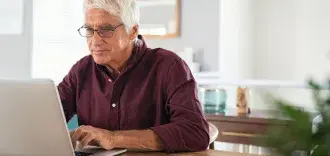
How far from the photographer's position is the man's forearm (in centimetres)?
137

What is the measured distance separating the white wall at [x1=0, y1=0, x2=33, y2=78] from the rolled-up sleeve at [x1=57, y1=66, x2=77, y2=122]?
1.63m

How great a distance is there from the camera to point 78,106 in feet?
5.70

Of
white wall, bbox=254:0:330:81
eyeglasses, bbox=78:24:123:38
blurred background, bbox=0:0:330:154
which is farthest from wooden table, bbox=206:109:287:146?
eyeglasses, bbox=78:24:123:38

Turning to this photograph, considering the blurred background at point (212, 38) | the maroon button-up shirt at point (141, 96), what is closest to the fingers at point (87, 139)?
the maroon button-up shirt at point (141, 96)

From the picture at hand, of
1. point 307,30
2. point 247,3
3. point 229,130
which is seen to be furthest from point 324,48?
point 229,130

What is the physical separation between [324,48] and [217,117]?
3.91ft

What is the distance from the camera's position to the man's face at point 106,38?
5.29 ft

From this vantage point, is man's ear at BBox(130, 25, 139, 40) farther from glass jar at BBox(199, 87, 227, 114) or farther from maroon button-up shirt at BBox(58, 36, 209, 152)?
glass jar at BBox(199, 87, 227, 114)

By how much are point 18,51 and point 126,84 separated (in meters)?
1.87

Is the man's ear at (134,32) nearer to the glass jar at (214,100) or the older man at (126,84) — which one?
the older man at (126,84)

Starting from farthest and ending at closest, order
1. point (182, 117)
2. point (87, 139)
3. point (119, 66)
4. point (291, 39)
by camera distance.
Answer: point (291, 39), point (119, 66), point (182, 117), point (87, 139)

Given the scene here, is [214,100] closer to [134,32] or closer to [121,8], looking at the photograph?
[134,32]

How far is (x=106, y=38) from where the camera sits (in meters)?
1.64

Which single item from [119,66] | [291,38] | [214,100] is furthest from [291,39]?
[119,66]
